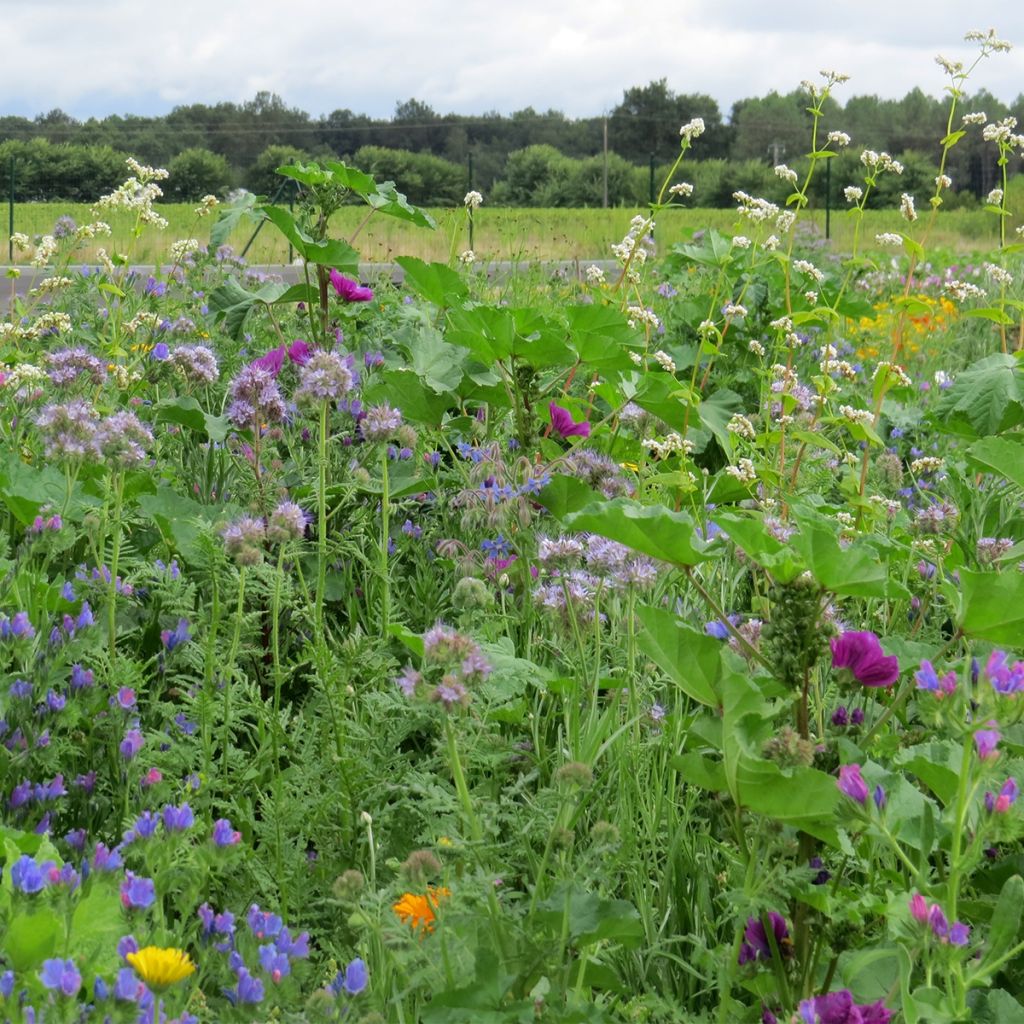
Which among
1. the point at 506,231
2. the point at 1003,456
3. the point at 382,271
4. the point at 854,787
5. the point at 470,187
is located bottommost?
the point at 854,787

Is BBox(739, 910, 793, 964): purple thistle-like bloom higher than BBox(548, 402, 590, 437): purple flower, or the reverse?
BBox(548, 402, 590, 437): purple flower

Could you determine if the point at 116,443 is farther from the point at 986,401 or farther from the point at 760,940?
the point at 986,401

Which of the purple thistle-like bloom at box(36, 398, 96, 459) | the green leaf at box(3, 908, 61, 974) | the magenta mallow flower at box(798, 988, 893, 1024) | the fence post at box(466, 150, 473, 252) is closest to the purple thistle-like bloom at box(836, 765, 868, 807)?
the magenta mallow flower at box(798, 988, 893, 1024)

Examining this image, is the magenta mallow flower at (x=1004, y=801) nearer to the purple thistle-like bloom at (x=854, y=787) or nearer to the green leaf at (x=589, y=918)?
the purple thistle-like bloom at (x=854, y=787)

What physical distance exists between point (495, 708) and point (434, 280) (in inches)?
62.9

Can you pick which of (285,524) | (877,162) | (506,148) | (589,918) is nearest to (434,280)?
(877,162)

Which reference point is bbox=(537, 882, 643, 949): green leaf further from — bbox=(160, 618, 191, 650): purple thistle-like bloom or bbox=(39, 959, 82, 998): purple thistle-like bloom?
bbox=(160, 618, 191, 650): purple thistle-like bloom

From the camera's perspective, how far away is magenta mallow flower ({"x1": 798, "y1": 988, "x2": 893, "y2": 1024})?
1.19m

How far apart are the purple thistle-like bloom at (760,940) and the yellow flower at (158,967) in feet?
2.31

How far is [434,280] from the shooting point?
3107 mm

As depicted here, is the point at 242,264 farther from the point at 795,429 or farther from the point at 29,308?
the point at 795,429

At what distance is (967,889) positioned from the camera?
1589 millimetres

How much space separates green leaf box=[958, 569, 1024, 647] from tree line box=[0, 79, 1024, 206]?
88.0ft

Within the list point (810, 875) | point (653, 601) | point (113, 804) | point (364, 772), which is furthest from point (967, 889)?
point (113, 804)
